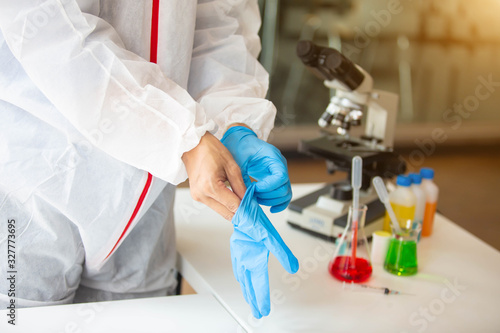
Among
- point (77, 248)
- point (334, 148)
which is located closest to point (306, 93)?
point (334, 148)

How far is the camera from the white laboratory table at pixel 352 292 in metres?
1.05

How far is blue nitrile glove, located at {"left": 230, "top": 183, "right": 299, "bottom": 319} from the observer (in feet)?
2.82

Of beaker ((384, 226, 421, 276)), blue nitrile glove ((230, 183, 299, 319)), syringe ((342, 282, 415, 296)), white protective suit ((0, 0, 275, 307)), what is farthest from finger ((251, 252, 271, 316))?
beaker ((384, 226, 421, 276))

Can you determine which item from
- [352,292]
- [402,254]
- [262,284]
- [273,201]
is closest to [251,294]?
[262,284]

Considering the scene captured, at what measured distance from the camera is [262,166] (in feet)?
3.07

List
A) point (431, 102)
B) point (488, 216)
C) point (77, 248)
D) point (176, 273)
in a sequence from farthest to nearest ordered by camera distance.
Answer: point (431, 102), point (488, 216), point (176, 273), point (77, 248)

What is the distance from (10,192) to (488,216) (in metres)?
3.34

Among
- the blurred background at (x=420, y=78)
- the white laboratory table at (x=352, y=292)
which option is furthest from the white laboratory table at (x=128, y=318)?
the blurred background at (x=420, y=78)

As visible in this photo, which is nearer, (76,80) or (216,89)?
(76,80)

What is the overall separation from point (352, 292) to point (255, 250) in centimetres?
36

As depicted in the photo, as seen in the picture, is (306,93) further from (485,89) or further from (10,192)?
(10,192)

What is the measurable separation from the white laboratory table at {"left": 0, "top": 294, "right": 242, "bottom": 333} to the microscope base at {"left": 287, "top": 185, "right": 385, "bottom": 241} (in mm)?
444

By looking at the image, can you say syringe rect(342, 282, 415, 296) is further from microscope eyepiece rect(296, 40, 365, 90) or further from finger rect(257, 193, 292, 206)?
microscope eyepiece rect(296, 40, 365, 90)

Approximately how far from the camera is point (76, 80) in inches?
34.1
